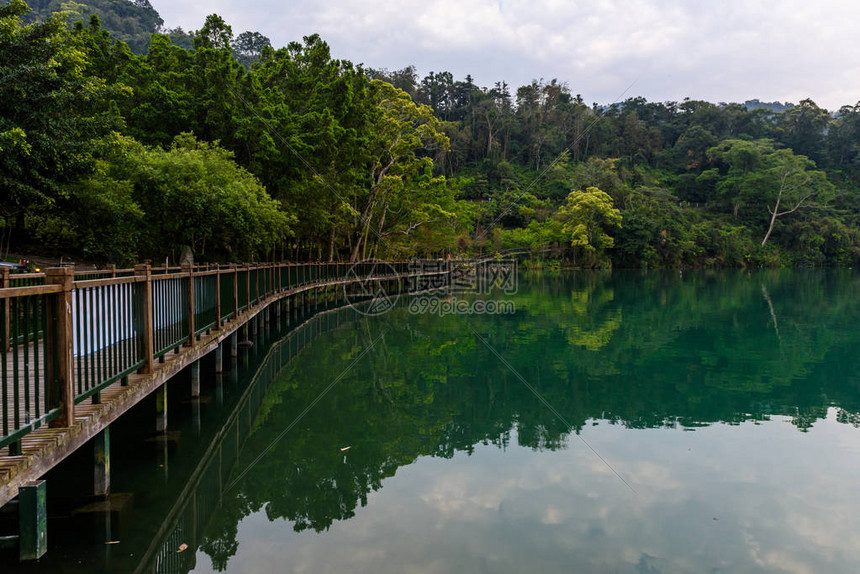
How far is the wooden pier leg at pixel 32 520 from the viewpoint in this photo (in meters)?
3.71

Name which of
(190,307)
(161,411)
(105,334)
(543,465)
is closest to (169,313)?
(190,307)

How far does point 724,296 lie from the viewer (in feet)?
99.8

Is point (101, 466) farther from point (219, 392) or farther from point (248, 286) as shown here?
point (248, 286)

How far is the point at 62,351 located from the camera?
3.89 metres

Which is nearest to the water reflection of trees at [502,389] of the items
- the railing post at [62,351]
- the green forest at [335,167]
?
the railing post at [62,351]

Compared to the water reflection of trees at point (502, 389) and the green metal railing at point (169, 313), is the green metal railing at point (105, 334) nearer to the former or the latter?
the green metal railing at point (169, 313)

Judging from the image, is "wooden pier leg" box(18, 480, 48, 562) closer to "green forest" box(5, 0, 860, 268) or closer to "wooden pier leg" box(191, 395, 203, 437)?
"wooden pier leg" box(191, 395, 203, 437)

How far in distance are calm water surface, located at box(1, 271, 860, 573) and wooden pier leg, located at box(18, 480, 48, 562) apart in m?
0.53

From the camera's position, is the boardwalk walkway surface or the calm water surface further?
the calm water surface

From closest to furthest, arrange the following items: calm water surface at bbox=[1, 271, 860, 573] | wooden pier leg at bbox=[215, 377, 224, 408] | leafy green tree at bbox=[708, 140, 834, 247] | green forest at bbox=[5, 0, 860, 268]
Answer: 1. calm water surface at bbox=[1, 271, 860, 573]
2. wooden pier leg at bbox=[215, 377, 224, 408]
3. green forest at bbox=[5, 0, 860, 268]
4. leafy green tree at bbox=[708, 140, 834, 247]

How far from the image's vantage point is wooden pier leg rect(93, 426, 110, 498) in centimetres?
510

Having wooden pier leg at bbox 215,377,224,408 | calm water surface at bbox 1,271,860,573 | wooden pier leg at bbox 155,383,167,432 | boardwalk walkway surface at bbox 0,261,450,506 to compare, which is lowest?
calm water surface at bbox 1,271,860,573

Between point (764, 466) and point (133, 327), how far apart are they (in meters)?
7.26

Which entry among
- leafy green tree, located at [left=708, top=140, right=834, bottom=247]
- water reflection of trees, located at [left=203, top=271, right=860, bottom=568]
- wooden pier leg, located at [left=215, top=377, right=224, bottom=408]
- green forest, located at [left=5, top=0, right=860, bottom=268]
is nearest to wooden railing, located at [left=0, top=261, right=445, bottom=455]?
wooden pier leg, located at [left=215, top=377, right=224, bottom=408]
